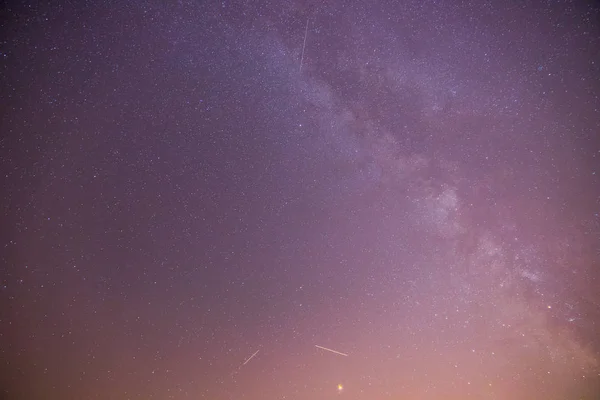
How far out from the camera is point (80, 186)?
2.80 metres

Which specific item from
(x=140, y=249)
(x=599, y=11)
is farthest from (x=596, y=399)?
(x=140, y=249)

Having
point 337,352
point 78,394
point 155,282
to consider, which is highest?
point 155,282

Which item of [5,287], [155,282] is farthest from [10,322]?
[155,282]

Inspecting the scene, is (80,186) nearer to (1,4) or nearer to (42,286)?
(42,286)

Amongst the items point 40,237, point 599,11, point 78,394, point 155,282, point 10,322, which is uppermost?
point 599,11

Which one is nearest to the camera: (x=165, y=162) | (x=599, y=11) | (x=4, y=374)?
(x=599, y=11)

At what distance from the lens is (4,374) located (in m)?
2.98

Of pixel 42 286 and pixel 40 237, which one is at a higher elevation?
pixel 40 237

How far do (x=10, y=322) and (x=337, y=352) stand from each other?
413cm

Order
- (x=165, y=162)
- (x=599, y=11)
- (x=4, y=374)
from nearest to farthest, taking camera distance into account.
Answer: (x=599, y=11) < (x=165, y=162) < (x=4, y=374)

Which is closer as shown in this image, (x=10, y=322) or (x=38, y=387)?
(x=10, y=322)

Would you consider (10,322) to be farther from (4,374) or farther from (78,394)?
(78,394)

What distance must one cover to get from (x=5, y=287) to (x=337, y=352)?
418 centimetres

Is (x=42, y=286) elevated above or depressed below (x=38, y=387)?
above
